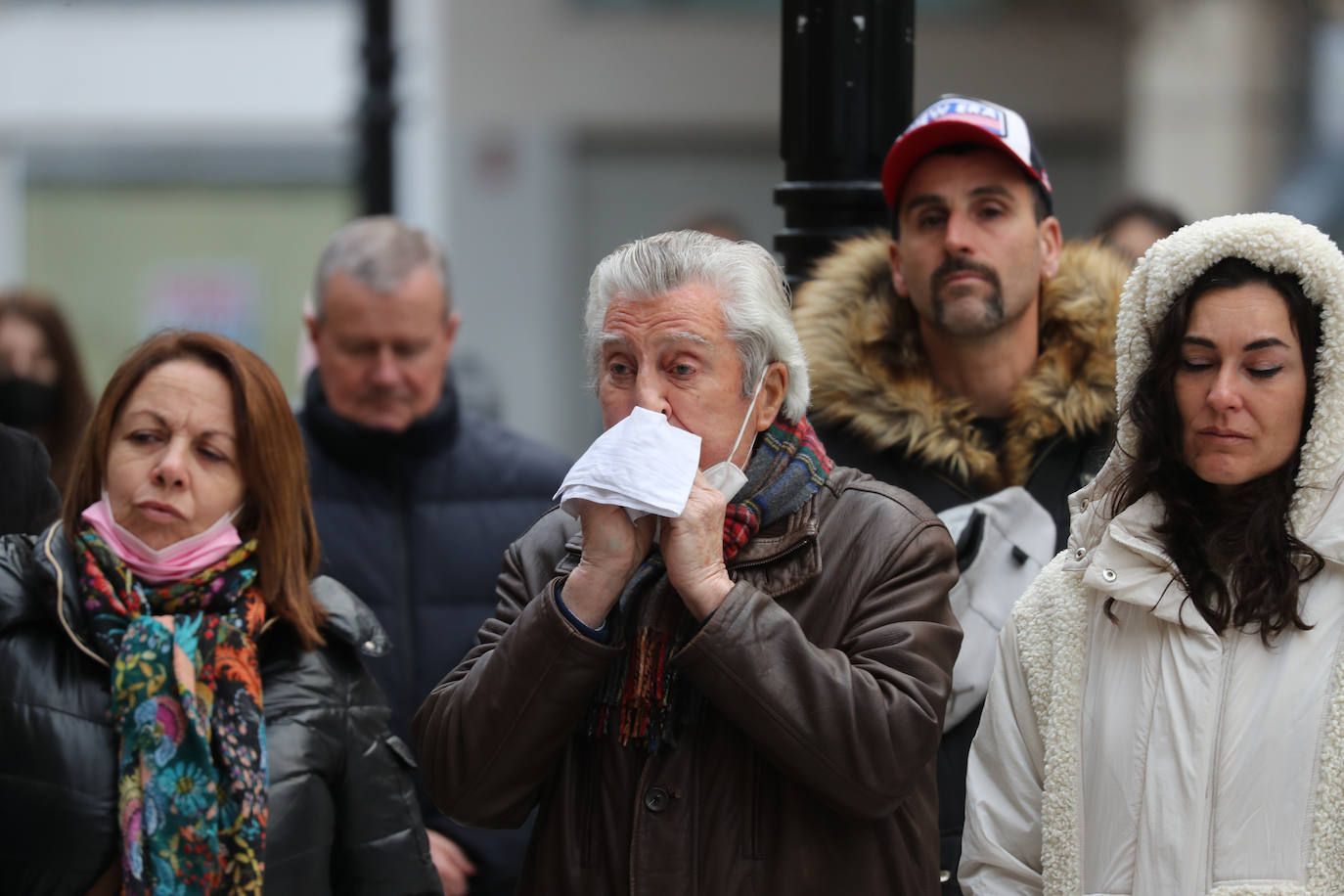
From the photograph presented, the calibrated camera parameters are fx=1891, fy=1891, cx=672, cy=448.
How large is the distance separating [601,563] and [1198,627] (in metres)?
0.96

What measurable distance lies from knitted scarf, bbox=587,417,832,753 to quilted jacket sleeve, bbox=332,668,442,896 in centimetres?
53

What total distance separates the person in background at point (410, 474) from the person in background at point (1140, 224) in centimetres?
236

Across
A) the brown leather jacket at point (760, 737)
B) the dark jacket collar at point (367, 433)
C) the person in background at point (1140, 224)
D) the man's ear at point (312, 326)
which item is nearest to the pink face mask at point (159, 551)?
the brown leather jacket at point (760, 737)

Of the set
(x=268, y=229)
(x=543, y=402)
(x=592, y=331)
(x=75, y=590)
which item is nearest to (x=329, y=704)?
(x=75, y=590)

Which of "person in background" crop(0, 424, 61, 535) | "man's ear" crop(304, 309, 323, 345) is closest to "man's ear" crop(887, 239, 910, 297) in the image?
"man's ear" crop(304, 309, 323, 345)

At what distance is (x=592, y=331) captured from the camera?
3.20 meters

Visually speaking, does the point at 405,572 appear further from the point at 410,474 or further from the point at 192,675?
the point at 192,675

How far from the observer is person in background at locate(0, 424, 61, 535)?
3924mm

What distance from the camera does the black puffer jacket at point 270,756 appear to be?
3.18m

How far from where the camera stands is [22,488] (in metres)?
3.96

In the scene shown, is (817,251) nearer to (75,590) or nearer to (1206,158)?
(75,590)

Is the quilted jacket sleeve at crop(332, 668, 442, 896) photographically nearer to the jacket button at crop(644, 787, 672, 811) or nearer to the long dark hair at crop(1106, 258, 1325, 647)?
the jacket button at crop(644, 787, 672, 811)

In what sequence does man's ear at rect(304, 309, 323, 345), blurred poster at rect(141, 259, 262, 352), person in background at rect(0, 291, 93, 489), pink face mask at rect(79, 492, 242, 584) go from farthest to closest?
1. blurred poster at rect(141, 259, 262, 352)
2. person in background at rect(0, 291, 93, 489)
3. man's ear at rect(304, 309, 323, 345)
4. pink face mask at rect(79, 492, 242, 584)

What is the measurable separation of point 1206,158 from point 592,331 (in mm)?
11873
